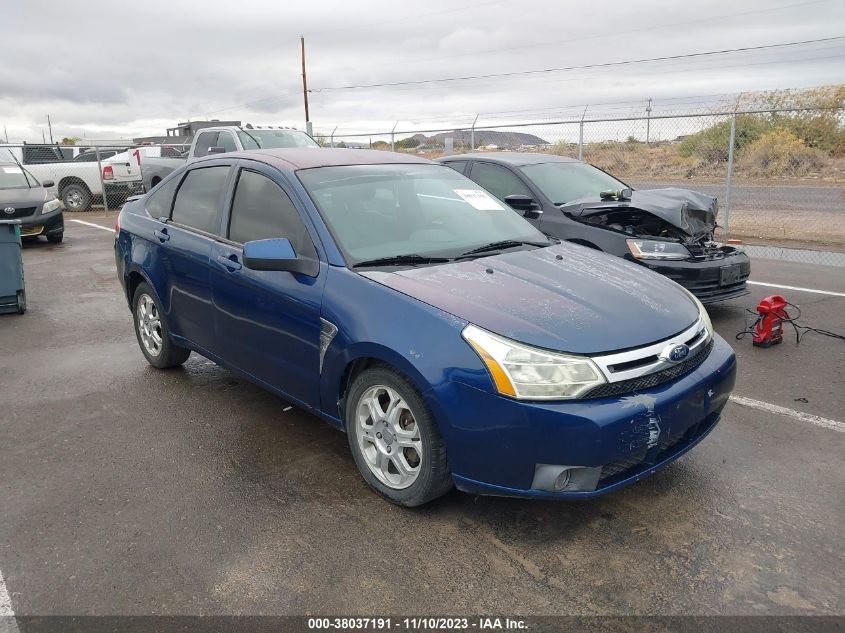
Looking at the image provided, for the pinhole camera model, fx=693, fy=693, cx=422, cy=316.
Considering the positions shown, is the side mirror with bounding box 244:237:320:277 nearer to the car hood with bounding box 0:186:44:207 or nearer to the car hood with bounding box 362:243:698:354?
the car hood with bounding box 362:243:698:354

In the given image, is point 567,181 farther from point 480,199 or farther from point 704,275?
point 480,199

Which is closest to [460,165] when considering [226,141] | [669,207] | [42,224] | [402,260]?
[669,207]

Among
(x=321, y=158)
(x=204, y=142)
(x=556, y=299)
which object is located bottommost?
(x=556, y=299)

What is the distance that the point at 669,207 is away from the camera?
6.47 meters

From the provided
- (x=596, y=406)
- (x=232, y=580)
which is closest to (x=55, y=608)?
(x=232, y=580)

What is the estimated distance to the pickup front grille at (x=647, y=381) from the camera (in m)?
2.79

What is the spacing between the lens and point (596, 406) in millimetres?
2758

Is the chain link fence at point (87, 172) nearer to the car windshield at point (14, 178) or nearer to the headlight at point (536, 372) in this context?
the car windshield at point (14, 178)

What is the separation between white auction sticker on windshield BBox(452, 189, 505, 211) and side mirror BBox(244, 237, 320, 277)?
4.20 feet

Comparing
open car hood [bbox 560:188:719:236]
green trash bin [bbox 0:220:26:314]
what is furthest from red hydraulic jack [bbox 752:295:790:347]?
green trash bin [bbox 0:220:26:314]

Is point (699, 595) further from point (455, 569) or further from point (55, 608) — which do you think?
point (55, 608)

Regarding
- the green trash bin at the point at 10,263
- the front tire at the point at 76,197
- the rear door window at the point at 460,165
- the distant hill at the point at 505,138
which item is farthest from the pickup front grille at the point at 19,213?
the distant hill at the point at 505,138

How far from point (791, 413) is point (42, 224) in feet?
40.1

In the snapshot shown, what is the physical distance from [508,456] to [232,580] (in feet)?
3.97
